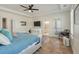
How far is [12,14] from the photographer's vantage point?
5.69 ft

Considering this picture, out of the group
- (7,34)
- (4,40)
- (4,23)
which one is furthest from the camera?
(4,23)

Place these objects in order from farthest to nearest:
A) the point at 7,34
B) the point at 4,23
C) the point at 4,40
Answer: the point at 4,23 < the point at 7,34 < the point at 4,40

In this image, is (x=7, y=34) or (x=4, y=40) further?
(x=7, y=34)

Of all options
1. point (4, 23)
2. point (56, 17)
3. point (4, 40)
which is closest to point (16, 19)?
point (4, 23)

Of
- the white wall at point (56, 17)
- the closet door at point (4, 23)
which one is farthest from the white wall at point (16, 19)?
the white wall at point (56, 17)

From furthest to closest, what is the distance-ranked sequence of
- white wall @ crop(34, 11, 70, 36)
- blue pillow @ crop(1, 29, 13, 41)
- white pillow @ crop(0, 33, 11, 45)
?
white wall @ crop(34, 11, 70, 36) → blue pillow @ crop(1, 29, 13, 41) → white pillow @ crop(0, 33, 11, 45)

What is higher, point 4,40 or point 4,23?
point 4,23

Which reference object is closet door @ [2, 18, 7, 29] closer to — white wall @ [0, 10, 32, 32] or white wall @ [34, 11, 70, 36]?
white wall @ [0, 10, 32, 32]

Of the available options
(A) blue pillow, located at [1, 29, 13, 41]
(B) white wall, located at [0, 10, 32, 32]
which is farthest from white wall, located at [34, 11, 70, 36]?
(A) blue pillow, located at [1, 29, 13, 41]

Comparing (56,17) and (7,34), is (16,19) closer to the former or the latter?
(7,34)

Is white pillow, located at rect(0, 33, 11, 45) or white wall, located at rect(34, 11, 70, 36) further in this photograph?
white wall, located at rect(34, 11, 70, 36)

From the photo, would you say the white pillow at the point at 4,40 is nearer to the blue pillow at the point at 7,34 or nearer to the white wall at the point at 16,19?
the blue pillow at the point at 7,34
